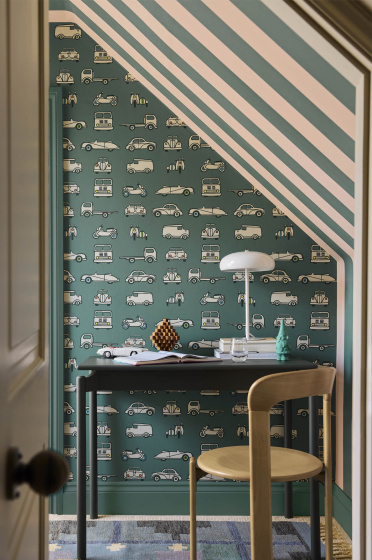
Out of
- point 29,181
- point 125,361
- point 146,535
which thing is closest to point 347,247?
point 125,361

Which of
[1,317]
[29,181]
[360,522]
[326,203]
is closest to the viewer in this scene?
[1,317]

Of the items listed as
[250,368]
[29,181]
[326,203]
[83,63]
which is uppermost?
[83,63]

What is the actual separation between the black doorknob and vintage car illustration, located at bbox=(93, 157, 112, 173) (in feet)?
7.64

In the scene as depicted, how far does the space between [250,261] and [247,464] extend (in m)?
0.95

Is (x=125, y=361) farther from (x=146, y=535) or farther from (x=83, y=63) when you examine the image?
(x=83, y=63)

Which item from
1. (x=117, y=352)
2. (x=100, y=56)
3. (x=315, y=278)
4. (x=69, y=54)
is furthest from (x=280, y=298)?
(x=69, y=54)

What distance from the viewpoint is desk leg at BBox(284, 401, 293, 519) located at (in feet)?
8.79

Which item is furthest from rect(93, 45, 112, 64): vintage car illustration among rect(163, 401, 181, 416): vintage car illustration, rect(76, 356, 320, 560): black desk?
rect(163, 401, 181, 416): vintage car illustration

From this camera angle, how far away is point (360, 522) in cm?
90

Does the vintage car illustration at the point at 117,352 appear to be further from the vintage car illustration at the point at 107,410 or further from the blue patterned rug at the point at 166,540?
the blue patterned rug at the point at 166,540

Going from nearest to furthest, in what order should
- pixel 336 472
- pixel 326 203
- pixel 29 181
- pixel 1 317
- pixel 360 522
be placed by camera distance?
1. pixel 1 317
2. pixel 29 181
3. pixel 360 522
4. pixel 326 203
5. pixel 336 472

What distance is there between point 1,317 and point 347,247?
6.88 feet

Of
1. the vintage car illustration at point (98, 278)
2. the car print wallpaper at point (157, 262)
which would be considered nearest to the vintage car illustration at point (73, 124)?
the car print wallpaper at point (157, 262)

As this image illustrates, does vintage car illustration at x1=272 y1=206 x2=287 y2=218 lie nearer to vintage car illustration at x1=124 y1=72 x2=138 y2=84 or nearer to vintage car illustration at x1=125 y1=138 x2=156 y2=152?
vintage car illustration at x1=125 y1=138 x2=156 y2=152
